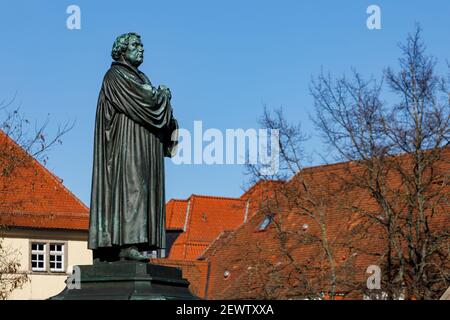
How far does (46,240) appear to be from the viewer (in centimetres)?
3853

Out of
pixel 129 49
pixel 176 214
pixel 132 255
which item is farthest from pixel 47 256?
pixel 132 255

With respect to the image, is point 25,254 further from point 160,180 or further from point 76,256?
point 160,180

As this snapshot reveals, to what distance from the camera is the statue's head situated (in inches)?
379

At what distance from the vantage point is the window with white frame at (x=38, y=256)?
38594mm

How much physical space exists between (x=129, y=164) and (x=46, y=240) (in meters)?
29.8

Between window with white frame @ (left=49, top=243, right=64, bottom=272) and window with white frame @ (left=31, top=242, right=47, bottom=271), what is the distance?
0.26 m

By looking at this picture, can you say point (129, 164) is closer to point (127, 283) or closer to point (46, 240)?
point (127, 283)

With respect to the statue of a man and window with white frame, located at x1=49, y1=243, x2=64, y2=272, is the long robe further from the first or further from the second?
window with white frame, located at x1=49, y1=243, x2=64, y2=272

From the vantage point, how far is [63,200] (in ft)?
128

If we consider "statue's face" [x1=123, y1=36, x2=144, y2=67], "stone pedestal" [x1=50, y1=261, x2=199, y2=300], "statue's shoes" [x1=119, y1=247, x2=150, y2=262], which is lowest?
"stone pedestal" [x1=50, y1=261, x2=199, y2=300]

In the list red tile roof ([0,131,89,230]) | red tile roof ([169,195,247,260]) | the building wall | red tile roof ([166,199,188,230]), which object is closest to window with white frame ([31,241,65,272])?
the building wall

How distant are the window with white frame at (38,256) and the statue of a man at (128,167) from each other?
2964cm
